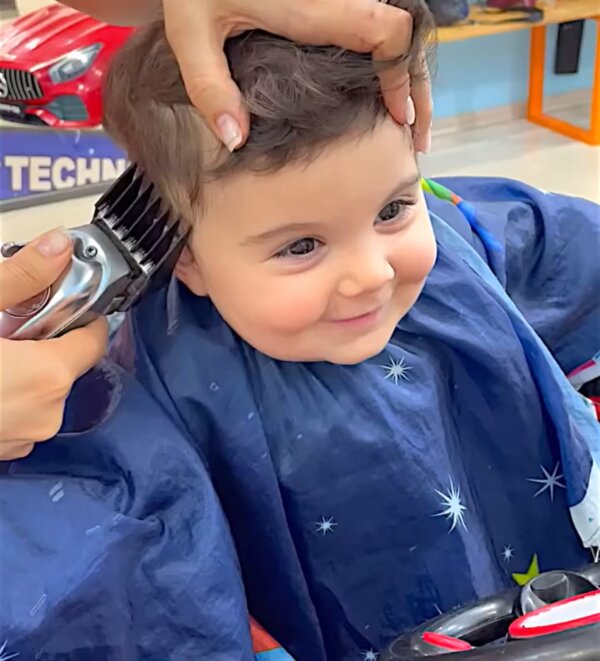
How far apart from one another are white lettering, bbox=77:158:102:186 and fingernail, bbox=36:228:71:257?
175cm

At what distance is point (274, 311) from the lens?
0.88 metres

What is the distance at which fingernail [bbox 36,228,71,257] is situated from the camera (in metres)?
0.77

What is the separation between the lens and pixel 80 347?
0.81m

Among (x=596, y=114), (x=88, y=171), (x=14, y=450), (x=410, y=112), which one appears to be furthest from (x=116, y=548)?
(x=596, y=114)

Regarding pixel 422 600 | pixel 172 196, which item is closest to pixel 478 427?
pixel 422 600

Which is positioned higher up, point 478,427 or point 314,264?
point 314,264

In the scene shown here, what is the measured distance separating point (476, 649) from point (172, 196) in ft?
1.56

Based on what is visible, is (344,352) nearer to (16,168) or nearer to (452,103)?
(16,168)

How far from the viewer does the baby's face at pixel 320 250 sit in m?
0.82

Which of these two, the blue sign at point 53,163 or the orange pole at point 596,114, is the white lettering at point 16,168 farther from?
the orange pole at point 596,114

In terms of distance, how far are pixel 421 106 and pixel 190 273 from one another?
0.91 feet

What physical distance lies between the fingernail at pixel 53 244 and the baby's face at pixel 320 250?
0.14 m

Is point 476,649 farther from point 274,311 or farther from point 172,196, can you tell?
point 172,196

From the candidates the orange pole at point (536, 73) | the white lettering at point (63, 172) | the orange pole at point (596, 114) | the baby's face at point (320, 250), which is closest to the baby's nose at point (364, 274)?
the baby's face at point (320, 250)
